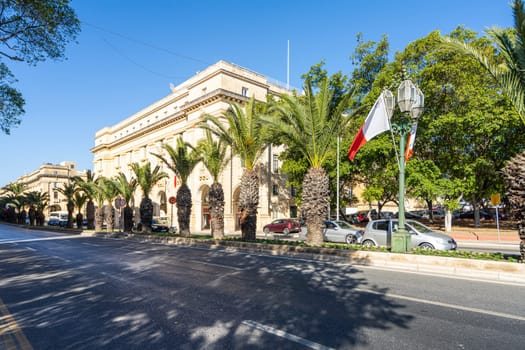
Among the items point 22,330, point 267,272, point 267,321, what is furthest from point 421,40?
point 22,330

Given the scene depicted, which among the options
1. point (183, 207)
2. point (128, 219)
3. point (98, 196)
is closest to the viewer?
point (183, 207)

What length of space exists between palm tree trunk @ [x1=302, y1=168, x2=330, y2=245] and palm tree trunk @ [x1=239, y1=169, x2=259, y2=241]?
366cm

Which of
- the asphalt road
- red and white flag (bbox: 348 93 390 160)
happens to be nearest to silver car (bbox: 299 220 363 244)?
red and white flag (bbox: 348 93 390 160)

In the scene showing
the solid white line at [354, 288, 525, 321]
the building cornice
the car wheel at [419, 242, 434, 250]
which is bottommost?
the solid white line at [354, 288, 525, 321]

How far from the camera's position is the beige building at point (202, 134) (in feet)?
117

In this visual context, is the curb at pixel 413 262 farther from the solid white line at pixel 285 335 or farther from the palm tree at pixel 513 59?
the solid white line at pixel 285 335

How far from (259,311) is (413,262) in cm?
615

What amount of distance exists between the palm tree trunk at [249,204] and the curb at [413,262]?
206 centimetres

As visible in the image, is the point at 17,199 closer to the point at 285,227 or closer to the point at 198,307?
the point at 285,227

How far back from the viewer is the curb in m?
7.78

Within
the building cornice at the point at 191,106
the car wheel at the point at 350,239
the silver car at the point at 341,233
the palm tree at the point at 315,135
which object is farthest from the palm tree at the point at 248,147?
the building cornice at the point at 191,106

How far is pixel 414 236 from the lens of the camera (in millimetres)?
13234

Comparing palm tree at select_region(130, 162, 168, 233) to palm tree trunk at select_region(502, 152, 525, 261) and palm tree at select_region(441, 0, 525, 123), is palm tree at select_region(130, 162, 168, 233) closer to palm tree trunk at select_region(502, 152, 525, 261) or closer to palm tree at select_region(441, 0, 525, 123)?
palm tree at select_region(441, 0, 525, 123)

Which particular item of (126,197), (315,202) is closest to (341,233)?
(315,202)
